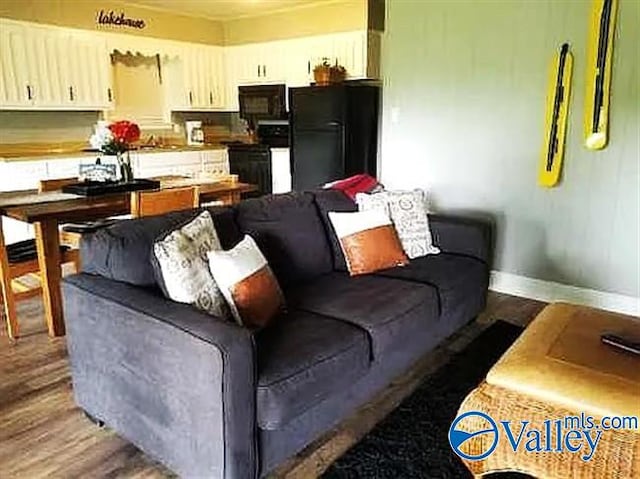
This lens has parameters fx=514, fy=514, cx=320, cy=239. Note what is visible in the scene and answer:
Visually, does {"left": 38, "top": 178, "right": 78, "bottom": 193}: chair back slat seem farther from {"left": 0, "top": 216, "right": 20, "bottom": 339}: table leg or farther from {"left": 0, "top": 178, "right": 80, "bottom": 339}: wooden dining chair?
{"left": 0, "top": 216, "right": 20, "bottom": 339}: table leg

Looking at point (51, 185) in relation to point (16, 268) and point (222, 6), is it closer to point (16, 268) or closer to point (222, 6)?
point (16, 268)

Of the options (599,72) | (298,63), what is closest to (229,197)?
(599,72)

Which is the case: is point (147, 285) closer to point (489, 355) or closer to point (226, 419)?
point (226, 419)

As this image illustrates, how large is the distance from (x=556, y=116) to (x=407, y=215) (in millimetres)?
1305

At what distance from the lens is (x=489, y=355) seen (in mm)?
2721

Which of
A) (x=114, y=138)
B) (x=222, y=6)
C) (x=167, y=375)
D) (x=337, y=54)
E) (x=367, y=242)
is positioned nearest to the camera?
(x=167, y=375)

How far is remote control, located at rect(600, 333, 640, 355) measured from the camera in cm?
178

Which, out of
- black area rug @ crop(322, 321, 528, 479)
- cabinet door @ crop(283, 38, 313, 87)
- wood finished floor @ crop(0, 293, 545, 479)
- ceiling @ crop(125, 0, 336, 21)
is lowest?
black area rug @ crop(322, 321, 528, 479)

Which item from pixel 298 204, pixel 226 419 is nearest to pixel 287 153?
pixel 298 204

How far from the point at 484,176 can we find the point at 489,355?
4.96 ft

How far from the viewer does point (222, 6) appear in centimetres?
588

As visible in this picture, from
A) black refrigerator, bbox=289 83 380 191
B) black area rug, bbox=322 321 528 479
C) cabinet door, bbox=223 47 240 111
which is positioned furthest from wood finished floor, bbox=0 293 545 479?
cabinet door, bbox=223 47 240 111

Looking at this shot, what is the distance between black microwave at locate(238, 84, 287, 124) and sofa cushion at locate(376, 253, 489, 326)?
3911 mm
